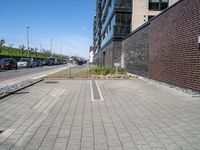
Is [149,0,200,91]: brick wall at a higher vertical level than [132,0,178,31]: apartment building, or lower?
lower

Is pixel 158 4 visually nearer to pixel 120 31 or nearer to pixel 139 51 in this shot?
pixel 120 31

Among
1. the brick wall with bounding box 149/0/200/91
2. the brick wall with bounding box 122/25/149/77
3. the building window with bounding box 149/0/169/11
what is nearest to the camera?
the brick wall with bounding box 149/0/200/91

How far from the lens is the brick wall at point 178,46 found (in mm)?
10875

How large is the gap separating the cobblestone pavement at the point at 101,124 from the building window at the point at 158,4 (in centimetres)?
2757

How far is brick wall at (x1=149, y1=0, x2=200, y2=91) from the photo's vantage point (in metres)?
10.9

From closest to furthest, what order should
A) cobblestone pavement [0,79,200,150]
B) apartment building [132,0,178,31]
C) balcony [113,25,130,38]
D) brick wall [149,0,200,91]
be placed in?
cobblestone pavement [0,79,200,150] < brick wall [149,0,200,91] < apartment building [132,0,178,31] < balcony [113,25,130,38]

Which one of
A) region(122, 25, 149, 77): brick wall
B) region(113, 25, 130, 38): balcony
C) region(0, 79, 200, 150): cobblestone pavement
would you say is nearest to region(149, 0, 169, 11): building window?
region(113, 25, 130, 38): balcony

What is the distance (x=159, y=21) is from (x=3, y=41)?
57.8 m

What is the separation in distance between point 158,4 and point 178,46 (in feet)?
81.0

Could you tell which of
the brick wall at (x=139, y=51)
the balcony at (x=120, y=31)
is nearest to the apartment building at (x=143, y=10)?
the balcony at (x=120, y=31)

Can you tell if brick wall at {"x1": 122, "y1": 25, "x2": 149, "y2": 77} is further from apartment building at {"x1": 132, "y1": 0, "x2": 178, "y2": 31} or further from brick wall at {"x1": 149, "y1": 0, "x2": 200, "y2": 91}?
apartment building at {"x1": 132, "y1": 0, "x2": 178, "y2": 31}

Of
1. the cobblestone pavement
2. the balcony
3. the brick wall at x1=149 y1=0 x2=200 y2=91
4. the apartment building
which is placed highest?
the apartment building

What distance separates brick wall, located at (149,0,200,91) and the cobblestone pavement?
191cm

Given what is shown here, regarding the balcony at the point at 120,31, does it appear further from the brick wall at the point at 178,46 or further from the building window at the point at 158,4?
the brick wall at the point at 178,46
